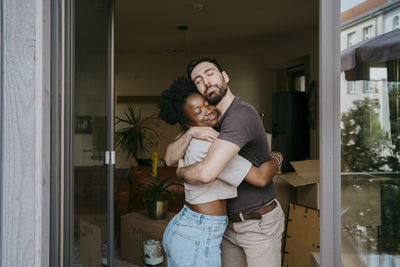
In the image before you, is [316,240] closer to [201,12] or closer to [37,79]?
[37,79]

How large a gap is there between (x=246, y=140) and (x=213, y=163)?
19cm

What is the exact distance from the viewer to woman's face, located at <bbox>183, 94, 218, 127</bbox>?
1.74m

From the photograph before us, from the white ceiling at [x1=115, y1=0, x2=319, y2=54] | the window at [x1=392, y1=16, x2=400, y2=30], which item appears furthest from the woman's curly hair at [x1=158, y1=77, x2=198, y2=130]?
the white ceiling at [x1=115, y1=0, x2=319, y2=54]

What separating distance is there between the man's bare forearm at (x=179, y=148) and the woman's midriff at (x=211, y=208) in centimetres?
26

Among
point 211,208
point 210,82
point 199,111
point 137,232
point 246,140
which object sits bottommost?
point 137,232

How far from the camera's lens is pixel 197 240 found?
1.67 m

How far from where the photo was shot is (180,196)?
13.6 ft

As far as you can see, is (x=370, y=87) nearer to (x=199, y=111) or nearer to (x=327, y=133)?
(x=327, y=133)

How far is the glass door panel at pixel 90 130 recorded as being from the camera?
190 cm

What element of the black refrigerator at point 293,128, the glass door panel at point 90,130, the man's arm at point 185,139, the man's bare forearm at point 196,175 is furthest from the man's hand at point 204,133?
the black refrigerator at point 293,128

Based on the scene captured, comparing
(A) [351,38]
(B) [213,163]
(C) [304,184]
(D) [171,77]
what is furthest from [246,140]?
(D) [171,77]

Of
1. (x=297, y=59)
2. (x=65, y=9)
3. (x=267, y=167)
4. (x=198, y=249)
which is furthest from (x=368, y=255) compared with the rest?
(x=297, y=59)

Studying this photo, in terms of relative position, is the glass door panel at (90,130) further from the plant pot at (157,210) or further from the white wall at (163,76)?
the white wall at (163,76)

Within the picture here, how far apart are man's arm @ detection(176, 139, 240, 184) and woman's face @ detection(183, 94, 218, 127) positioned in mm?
163
